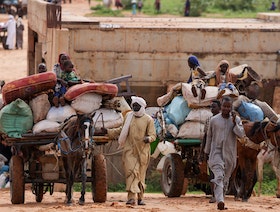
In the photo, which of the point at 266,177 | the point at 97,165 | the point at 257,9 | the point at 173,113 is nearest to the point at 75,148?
the point at 97,165

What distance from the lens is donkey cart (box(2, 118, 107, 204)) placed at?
15.5 meters

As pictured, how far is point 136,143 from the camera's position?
15875 mm

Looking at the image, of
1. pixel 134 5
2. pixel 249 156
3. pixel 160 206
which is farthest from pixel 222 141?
pixel 134 5

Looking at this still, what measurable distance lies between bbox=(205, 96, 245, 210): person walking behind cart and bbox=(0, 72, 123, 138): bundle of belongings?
1.92 meters

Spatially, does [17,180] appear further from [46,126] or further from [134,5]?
[134,5]

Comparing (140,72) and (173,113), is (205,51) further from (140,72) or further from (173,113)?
(173,113)

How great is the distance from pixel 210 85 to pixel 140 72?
6.29 m

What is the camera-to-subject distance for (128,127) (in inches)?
623

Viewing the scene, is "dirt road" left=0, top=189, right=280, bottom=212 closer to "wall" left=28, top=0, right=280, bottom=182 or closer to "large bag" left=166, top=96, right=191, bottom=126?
"large bag" left=166, top=96, right=191, bottom=126

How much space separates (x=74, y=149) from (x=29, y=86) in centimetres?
130

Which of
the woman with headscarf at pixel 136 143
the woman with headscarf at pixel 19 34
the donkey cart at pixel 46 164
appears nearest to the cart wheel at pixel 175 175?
the woman with headscarf at pixel 136 143

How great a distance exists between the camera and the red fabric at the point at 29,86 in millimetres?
15875

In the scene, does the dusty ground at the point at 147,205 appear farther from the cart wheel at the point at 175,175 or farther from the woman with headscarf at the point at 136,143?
the woman with headscarf at the point at 136,143

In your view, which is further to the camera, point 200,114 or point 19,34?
point 19,34
